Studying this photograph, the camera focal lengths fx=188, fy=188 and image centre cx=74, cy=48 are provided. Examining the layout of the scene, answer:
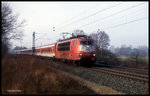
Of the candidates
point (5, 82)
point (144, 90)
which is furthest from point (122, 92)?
point (5, 82)

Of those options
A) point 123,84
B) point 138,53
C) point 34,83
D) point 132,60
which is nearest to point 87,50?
point 123,84

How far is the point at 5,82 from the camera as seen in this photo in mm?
10180

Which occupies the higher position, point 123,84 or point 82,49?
point 82,49

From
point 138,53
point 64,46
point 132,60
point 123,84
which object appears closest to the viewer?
point 123,84

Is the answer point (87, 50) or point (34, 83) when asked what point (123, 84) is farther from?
point (87, 50)

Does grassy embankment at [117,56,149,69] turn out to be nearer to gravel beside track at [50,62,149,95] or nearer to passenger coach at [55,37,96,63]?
passenger coach at [55,37,96,63]

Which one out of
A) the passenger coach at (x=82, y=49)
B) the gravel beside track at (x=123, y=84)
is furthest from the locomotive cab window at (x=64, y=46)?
the gravel beside track at (x=123, y=84)

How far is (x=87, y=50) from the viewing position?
21.1 meters

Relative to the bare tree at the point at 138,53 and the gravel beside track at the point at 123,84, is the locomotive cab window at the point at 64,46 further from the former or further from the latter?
the bare tree at the point at 138,53

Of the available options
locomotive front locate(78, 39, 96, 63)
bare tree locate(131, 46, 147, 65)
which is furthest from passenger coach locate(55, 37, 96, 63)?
bare tree locate(131, 46, 147, 65)

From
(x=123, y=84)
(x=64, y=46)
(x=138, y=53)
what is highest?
(x=64, y=46)

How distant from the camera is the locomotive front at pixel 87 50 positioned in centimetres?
2072

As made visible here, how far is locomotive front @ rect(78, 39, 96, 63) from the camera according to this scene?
20720mm

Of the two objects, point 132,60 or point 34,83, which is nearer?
point 34,83
